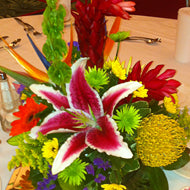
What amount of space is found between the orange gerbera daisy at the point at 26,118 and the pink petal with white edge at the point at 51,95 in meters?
0.03


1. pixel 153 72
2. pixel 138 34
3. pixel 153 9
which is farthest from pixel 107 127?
pixel 153 9

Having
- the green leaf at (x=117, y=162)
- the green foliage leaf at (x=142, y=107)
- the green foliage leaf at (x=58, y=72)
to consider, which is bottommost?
the green leaf at (x=117, y=162)

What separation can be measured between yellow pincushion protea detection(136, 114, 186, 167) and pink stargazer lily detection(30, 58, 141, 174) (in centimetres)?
6

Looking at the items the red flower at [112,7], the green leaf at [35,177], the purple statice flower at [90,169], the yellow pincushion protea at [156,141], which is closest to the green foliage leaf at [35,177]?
the green leaf at [35,177]

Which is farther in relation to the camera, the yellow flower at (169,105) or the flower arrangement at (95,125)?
the yellow flower at (169,105)

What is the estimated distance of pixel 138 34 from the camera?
136 centimetres

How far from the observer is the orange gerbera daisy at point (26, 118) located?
0.57 m

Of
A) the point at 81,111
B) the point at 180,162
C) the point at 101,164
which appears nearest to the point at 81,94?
the point at 81,111

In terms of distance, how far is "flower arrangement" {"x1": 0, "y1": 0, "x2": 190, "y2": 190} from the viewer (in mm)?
524

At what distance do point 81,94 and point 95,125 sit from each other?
0.07m

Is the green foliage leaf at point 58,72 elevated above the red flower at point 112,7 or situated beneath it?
situated beneath

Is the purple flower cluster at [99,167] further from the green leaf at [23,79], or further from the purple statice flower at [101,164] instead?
the green leaf at [23,79]

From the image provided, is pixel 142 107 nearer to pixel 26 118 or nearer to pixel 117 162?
pixel 117 162

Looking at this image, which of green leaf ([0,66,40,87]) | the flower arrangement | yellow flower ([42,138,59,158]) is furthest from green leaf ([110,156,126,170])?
green leaf ([0,66,40,87])
